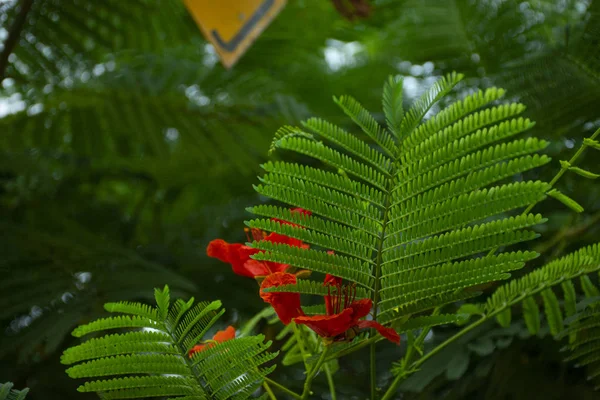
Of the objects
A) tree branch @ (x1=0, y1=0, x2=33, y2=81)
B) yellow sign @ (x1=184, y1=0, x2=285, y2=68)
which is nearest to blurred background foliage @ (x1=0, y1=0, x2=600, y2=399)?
tree branch @ (x1=0, y1=0, x2=33, y2=81)

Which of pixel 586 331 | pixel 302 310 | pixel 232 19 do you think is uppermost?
pixel 232 19

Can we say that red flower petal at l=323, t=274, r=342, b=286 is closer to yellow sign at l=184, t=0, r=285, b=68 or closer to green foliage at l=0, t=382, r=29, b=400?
green foliage at l=0, t=382, r=29, b=400

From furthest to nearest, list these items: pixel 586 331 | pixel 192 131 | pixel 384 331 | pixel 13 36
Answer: pixel 192 131 → pixel 13 36 → pixel 586 331 → pixel 384 331

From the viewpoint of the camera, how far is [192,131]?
3.08 feet

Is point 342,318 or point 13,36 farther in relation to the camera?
point 13,36

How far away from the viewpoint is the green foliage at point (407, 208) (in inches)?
14.8

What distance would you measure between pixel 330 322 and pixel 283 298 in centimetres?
4

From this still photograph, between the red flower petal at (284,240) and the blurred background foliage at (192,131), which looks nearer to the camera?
Answer: the red flower petal at (284,240)

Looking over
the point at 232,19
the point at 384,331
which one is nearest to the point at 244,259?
the point at 384,331

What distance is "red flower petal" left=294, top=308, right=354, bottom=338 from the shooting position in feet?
1.23

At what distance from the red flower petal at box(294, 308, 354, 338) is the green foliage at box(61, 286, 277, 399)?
3 cm

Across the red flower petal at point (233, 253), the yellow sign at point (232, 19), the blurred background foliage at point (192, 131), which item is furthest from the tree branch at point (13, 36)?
the red flower petal at point (233, 253)

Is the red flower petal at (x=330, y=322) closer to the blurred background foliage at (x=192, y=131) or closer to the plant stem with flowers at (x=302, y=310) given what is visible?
the plant stem with flowers at (x=302, y=310)

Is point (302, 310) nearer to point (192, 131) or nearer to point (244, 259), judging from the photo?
point (244, 259)
